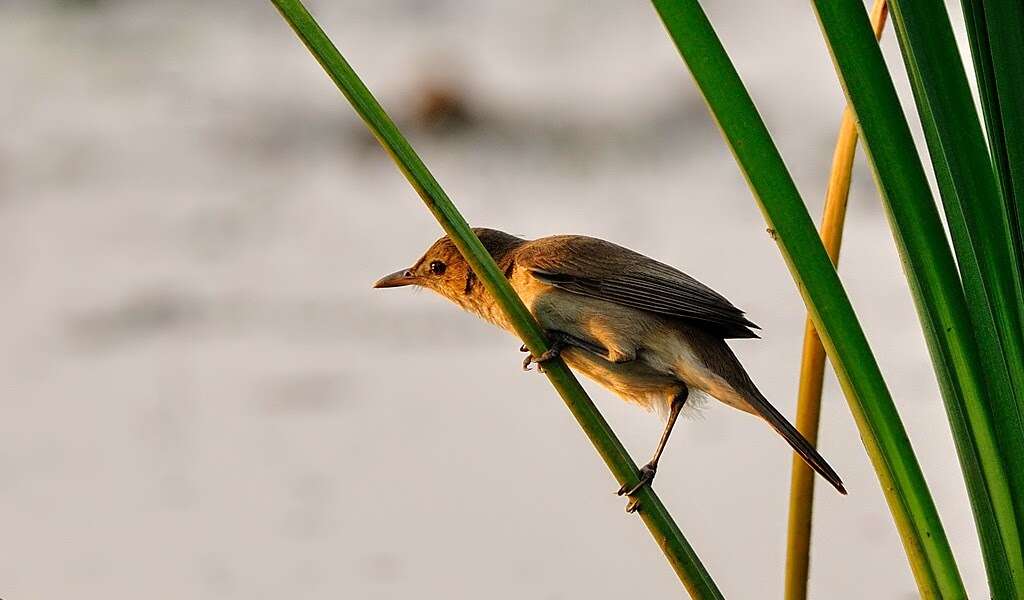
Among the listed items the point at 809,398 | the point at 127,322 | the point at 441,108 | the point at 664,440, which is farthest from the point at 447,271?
the point at 127,322

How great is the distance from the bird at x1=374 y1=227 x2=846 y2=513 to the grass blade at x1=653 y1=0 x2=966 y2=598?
1.10 m

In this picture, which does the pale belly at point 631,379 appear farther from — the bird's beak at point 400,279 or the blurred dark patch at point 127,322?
the blurred dark patch at point 127,322

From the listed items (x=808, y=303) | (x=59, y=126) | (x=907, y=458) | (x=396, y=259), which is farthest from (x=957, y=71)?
(x=59, y=126)

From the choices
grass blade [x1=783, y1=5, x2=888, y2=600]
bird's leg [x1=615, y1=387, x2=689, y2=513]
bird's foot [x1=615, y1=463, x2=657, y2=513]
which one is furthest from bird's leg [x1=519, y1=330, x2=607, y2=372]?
grass blade [x1=783, y1=5, x2=888, y2=600]

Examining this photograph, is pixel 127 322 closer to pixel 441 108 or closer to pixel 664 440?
pixel 441 108

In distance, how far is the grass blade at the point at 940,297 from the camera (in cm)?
109

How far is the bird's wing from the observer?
2.33 meters

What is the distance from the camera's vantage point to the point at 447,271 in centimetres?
274

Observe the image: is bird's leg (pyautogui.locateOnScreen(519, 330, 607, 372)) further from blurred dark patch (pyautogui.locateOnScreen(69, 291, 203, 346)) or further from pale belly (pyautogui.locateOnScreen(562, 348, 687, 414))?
blurred dark patch (pyautogui.locateOnScreen(69, 291, 203, 346))

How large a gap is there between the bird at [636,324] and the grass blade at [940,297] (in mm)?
1094

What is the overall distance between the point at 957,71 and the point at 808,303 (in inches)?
13.1

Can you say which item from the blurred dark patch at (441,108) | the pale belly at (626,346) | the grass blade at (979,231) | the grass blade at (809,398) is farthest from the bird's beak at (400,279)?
the blurred dark patch at (441,108)

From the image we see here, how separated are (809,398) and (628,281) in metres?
0.73

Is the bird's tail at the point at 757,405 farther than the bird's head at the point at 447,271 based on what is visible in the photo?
No
